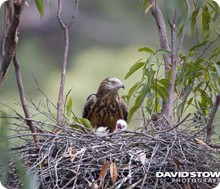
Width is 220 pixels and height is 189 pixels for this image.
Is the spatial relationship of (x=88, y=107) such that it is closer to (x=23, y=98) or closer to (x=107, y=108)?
(x=107, y=108)

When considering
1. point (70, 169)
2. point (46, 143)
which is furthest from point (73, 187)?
point (46, 143)

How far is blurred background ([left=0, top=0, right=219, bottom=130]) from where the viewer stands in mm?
3687

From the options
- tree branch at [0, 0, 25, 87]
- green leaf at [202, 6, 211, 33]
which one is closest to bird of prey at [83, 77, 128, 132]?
green leaf at [202, 6, 211, 33]

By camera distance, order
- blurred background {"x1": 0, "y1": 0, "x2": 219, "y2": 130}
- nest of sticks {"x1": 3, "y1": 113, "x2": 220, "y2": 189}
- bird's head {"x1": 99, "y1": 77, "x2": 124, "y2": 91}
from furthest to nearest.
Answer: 1. bird's head {"x1": 99, "y1": 77, "x2": 124, "y2": 91}
2. blurred background {"x1": 0, "y1": 0, "x2": 219, "y2": 130}
3. nest of sticks {"x1": 3, "y1": 113, "x2": 220, "y2": 189}

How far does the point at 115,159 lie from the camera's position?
9.05 ft

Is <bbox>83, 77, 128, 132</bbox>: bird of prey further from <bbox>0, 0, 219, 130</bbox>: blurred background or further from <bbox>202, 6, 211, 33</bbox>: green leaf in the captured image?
<bbox>202, 6, 211, 33</bbox>: green leaf

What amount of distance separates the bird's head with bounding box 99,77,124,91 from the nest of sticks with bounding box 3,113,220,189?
3.85 ft

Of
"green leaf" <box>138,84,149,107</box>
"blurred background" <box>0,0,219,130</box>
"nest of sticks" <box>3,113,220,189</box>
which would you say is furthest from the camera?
"blurred background" <box>0,0,219,130</box>

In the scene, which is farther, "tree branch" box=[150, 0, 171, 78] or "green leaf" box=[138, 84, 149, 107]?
"tree branch" box=[150, 0, 171, 78]

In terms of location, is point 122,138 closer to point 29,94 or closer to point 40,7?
point 29,94

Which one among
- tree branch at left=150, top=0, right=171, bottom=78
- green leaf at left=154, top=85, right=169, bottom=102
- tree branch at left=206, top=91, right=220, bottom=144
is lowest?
tree branch at left=206, top=91, right=220, bottom=144

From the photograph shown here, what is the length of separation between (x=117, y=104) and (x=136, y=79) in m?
0.56

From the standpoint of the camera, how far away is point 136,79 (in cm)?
375

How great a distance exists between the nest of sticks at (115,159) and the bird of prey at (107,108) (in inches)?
47.5
